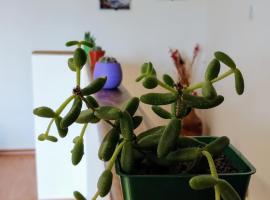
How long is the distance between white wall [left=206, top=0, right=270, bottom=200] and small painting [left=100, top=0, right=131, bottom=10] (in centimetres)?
95

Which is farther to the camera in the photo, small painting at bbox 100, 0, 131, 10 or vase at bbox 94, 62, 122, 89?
small painting at bbox 100, 0, 131, 10

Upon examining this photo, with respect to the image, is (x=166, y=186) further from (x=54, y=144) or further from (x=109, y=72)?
(x=54, y=144)

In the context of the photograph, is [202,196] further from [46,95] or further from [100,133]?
[46,95]

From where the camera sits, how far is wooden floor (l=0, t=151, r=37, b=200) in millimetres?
2971

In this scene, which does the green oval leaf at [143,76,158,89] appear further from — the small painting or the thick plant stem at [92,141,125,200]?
the small painting

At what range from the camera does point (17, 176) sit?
3.32m

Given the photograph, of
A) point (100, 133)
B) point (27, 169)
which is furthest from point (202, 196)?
point (27, 169)

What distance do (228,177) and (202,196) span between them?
0.14 feet

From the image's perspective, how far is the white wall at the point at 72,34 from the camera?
3.54 meters

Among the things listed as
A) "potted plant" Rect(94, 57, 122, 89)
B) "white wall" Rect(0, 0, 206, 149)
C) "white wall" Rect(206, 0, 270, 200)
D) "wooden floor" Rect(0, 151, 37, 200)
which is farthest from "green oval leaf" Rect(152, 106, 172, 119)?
"white wall" Rect(0, 0, 206, 149)

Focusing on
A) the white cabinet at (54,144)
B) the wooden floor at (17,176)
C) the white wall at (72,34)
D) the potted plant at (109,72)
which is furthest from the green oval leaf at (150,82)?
the white wall at (72,34)

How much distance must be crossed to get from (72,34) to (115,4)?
0.53 m

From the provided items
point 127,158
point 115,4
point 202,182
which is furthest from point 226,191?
point 115,4

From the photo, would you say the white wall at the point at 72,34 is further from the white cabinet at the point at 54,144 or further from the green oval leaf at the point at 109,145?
the green oval leaf at the point at 109,145
